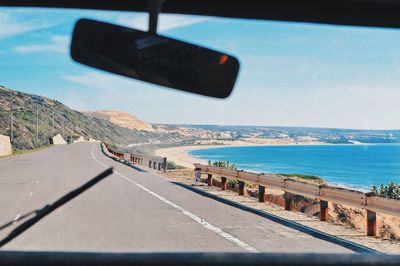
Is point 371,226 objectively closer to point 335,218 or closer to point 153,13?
point 335,218

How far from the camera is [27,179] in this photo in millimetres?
26953

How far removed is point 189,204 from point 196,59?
1442 cm

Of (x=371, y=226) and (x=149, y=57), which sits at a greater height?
(x=149, y=57)

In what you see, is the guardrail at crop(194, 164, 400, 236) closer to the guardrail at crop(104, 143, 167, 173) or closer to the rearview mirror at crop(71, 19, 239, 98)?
the rearview mirror at crop(71, 19, 239, 98)

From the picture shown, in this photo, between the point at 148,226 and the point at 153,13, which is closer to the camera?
the point at 153,13

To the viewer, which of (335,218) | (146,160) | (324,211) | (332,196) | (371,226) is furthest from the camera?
(146,160)

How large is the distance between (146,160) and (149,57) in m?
40.3

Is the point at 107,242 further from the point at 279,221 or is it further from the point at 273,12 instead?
the point at 273,12

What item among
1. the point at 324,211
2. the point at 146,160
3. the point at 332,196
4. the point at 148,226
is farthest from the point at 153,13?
the point at 146,160

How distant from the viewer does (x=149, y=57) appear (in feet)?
8.57

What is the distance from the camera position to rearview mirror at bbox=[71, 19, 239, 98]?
2.61 metres

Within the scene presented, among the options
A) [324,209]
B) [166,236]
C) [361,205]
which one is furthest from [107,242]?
[324,209]

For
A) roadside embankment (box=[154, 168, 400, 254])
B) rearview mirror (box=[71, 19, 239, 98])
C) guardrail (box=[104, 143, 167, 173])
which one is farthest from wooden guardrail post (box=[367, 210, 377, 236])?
guardrail (box=[104, 143, 167, 173])

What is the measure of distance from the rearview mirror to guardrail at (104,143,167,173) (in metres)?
31.2
